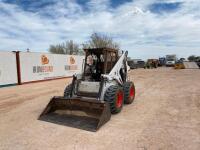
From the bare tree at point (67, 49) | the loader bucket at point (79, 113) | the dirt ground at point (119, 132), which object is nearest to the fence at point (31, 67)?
the dirt ground at point (119, 132)

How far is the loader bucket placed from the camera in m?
5.30

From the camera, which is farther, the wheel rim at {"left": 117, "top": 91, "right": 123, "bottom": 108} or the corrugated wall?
the corrugated wall

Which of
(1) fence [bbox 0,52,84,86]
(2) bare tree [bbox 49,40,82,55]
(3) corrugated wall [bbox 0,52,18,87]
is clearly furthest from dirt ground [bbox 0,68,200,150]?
(2) bare tree [bbox 49,40,82,55]

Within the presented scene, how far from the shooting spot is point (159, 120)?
5.73 m

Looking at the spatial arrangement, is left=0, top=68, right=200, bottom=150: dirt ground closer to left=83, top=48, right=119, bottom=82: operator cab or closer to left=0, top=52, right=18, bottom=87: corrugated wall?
left=83, top=48, right=119, bottom=82: operator cab

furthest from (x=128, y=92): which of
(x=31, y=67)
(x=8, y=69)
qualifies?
(x=31, y=67)

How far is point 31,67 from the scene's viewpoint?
16.4m

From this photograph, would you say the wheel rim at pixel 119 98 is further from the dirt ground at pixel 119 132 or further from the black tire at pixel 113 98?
the dirt ground at pixel 119 132

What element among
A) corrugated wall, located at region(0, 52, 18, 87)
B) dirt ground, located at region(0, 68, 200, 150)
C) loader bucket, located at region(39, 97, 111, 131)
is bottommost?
dirt ground, located at region(0, 68, 200, 150)

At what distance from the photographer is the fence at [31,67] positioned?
14406mm

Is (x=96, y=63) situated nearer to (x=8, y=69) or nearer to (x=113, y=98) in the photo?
(x=113, y=98)

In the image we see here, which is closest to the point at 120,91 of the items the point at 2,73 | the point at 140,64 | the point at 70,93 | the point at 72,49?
the point at 70,93

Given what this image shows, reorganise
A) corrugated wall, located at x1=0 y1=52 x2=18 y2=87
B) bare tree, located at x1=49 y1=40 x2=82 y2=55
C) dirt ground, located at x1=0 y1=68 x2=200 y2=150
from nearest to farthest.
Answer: dirt ground, located at x1=0 y1=68 x2=200 y2=150 → corrugated wall, located at x1=0 y1=52 x2=18 y2=87 → bare tree, located at x1=49 y1=40 x2=82 y2=55

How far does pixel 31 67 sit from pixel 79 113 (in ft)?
38.4
